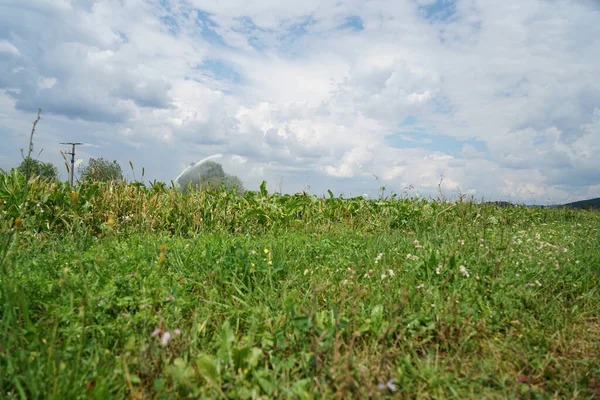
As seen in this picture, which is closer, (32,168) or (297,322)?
(297,322)

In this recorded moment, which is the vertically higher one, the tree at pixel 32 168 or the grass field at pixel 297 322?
the tree at pixel 32 168

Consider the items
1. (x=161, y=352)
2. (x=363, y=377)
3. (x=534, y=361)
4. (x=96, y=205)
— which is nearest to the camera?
(x=363, y=377)

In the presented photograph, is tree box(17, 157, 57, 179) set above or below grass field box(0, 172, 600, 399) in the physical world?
above

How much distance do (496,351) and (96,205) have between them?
5.52 metres

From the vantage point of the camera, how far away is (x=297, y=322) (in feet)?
7.95

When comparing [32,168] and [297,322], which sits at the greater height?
[32,168]

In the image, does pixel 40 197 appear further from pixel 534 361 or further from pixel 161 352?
pixel 534 361

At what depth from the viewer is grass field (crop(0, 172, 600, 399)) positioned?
2.17 m

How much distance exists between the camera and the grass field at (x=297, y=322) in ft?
7.13

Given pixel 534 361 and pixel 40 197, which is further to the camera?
pixel 40 197

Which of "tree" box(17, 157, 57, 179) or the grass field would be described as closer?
the grass field

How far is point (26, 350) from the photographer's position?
2266 mm

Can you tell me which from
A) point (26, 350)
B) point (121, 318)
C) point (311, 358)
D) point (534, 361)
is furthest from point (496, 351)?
point (26, 350)

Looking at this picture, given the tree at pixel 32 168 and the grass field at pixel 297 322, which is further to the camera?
the tree at pixel 32 168
